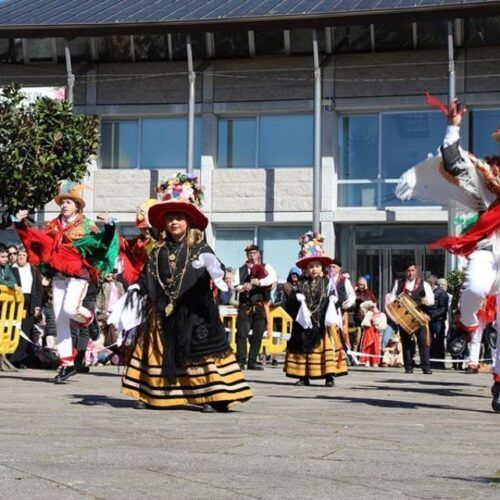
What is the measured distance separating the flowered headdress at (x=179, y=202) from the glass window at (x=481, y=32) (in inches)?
820

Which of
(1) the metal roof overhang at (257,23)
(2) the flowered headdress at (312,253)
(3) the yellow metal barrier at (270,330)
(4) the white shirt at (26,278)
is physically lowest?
(3) the yellow metal barrier at (270,330)

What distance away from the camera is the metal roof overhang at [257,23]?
29906mm

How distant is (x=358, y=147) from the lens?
106 feet

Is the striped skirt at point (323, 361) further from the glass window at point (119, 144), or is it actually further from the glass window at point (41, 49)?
the glass window at point (41, 49)

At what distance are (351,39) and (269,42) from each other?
203 cm

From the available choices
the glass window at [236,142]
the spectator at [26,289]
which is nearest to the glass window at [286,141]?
the glass window at [236,142]

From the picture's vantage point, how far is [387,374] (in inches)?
754

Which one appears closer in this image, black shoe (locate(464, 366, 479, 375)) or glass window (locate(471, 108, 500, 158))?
black shoe (locate(464, 366, 479, 375))

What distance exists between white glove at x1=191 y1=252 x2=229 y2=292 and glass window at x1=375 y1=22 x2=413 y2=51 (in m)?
21.6

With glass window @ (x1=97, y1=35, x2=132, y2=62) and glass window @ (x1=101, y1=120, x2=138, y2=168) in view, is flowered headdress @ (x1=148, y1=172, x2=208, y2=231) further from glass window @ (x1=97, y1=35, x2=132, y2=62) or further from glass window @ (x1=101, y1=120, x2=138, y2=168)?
glass window @ (x1=97, y1=35, x2=132, y2=62)

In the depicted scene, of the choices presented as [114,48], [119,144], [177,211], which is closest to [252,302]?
[177,211]

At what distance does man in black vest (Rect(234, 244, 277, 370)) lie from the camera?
19.5 metres

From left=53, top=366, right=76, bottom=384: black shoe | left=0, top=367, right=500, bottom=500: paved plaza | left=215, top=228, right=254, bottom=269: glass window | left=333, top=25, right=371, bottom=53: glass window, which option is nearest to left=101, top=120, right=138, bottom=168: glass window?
left=215, top=228, right=254, bottom=269: glass window

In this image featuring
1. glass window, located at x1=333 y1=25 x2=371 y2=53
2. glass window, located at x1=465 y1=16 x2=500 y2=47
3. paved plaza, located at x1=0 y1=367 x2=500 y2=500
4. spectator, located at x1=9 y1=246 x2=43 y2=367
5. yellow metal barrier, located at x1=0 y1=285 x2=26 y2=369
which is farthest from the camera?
glass window, located at x1=333 y1=25 x2=371 y2=53
